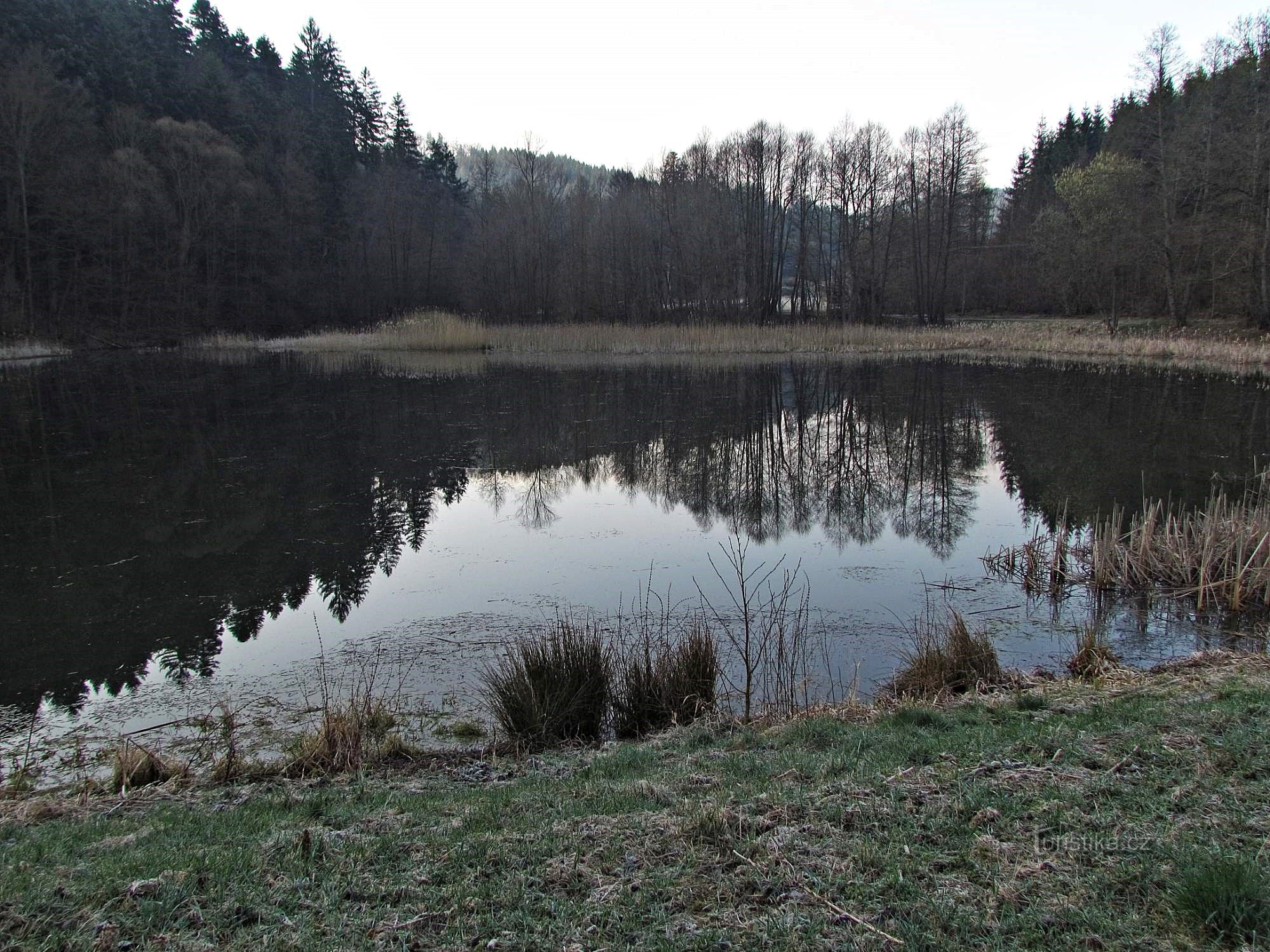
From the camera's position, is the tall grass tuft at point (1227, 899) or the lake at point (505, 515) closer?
the tall grass tuft at point (1227, 899)

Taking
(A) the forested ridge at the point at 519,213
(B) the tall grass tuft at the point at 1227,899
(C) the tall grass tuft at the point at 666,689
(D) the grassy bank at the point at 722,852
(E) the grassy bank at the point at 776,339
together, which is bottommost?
(C) the tall grass tuft at the point at 666,689

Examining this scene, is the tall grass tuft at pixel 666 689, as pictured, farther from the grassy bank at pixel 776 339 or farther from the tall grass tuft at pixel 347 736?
the grassy bank at pixel 776 339

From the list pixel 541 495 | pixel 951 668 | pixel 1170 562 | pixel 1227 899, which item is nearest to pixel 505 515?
pixel 541 495

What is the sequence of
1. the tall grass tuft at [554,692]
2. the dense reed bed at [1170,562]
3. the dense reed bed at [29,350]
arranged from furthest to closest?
the dense reed bed at [29,350]
the dense reed bed at [1170,562]
the tall grass tuft at [554,692]

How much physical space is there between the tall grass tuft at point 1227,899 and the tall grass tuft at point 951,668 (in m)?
2.82

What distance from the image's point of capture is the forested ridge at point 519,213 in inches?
1348

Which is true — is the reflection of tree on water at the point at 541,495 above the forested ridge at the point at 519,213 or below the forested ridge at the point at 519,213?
below

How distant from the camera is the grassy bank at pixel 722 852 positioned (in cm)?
233

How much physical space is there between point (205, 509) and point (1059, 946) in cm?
1025

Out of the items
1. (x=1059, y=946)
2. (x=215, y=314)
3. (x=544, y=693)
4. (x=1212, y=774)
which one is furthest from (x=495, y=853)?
(x=215, y=314)

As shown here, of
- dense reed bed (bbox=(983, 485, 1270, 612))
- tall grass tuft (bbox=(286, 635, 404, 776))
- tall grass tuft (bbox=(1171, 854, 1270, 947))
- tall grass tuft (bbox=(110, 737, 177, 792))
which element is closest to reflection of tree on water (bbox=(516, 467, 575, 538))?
tall grass tuft (bbox=(286, 635, 404, 776))

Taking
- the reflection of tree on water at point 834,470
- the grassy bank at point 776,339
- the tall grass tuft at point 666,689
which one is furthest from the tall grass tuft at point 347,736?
the grassy bank at point 776,339

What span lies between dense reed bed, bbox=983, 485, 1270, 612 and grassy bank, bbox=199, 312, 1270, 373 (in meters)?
23.3

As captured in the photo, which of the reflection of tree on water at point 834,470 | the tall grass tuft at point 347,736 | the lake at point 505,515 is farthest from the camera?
the reflection of tree on water at point 834,470
